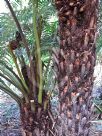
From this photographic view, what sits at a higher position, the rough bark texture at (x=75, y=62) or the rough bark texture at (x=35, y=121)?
the rough bark texture at (x=75, y=62)

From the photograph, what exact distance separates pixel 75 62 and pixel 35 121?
2.19 ft

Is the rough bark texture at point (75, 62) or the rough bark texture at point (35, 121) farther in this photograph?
the rough bark texture at point (35, 121)

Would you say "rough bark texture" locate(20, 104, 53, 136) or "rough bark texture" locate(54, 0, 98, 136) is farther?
"rough bark texture" locate(20, 104, 53, 136)

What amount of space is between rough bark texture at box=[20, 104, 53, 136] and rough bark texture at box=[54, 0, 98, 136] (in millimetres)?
374

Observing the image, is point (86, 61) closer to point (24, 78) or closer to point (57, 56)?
point (57, 56)

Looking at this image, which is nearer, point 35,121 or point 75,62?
point 75,62

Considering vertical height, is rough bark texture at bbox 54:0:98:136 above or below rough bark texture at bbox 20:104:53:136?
above

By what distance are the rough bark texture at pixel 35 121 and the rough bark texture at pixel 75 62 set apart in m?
0.37

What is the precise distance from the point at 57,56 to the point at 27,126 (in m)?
0.65

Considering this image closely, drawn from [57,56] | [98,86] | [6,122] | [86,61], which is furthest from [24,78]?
[98,86]

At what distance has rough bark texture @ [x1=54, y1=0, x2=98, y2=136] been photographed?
61.4 inches

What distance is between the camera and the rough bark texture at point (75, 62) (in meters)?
1.56

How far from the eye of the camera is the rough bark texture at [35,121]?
6.85ft

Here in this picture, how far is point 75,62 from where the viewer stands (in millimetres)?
1612
